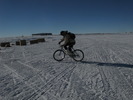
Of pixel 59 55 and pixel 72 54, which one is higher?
pixel 72 54

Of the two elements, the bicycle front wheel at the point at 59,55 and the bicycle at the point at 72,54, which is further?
the bicycle front wheel at the point at 59,55

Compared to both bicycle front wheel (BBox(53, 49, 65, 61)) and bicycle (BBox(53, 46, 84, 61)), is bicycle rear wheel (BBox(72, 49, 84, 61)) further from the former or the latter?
bicycle front wheel (BBox(53, 49, 65, 61))

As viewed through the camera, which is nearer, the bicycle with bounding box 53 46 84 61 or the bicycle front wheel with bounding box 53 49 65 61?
the bicycle with bounding box 53 46 84 61

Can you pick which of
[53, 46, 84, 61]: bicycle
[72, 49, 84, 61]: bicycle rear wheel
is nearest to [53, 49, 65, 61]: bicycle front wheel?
[53, 46, 84, 61]: bicycle

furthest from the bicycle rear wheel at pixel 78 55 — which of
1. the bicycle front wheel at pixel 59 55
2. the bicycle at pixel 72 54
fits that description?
the bicycle front wheel at pixel 59 55

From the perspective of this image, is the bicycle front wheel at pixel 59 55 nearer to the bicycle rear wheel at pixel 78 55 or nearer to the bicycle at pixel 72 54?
the bicycle at pixel 72 54

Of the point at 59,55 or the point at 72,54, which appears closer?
the point at 72,54

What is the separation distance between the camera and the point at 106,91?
403 centimetres

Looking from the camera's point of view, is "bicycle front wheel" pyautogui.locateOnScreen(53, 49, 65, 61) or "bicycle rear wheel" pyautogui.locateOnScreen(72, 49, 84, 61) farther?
"bicycle front wheel" pyautogui.locateOnScreen(53, 49, 65, 61)

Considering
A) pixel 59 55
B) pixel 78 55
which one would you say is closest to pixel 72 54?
pixel 78 55

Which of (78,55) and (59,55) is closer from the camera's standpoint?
(78,55)

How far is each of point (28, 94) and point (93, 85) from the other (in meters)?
2.23

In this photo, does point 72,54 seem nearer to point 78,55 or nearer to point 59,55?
point 78,55

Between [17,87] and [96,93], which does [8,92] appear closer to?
[17,87]
